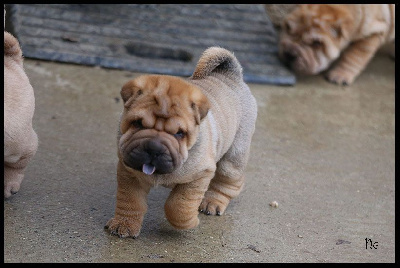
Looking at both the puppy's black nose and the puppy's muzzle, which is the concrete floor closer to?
the puppy's black nose

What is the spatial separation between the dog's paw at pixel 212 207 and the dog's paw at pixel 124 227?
0.56 metres

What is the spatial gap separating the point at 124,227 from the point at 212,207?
674 mm

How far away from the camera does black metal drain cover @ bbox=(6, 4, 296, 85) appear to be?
6.21 m

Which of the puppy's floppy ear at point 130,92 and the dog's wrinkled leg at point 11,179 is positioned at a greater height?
the puppy's floppy ear at point 130,92

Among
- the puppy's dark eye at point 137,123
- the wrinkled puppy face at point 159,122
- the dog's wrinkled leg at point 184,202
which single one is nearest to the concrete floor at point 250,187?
the dog's wrinkled leg at point 184,202

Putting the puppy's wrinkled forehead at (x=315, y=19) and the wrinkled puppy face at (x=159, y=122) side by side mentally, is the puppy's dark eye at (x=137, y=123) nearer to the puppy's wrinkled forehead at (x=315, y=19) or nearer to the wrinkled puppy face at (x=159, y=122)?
the wrinkled puppy face at (x=159, y=122)

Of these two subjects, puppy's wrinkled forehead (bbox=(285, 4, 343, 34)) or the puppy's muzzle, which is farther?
puppy's wrinkled forehead (bbox=(285, 4, 343, 34))

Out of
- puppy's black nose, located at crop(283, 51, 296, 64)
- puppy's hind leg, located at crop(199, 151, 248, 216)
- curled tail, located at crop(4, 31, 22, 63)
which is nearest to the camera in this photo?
curled tail, located at crop(4, 31, 22, 63)

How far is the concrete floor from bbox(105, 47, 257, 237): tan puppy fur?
167mm

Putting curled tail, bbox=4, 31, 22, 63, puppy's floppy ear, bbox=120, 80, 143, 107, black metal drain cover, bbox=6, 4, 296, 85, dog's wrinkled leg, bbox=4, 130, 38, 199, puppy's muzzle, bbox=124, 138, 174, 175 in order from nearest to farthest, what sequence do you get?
1. puppy's muzzle, bbox=124, 138, 174, 175
2. puppy's floppy ear, bbox=120, 80, 143, 107
3. dog's wrinkled leg, bbox=4, 130, 38, 199
4. curled tail, bbox=4, 31, 22, 63
5. black metal drain cover, bbox=6, 4, 296, 85

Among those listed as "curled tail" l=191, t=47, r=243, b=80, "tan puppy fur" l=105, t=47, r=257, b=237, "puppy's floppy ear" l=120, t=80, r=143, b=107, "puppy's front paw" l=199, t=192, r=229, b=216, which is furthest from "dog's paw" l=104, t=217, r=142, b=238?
"curled tail" l=191, t=47, r=243, b=80

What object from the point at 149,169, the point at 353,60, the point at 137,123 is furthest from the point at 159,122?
the point at 353,60

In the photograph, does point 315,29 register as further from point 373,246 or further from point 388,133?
point 373,246

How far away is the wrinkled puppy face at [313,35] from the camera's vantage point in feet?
22.0
